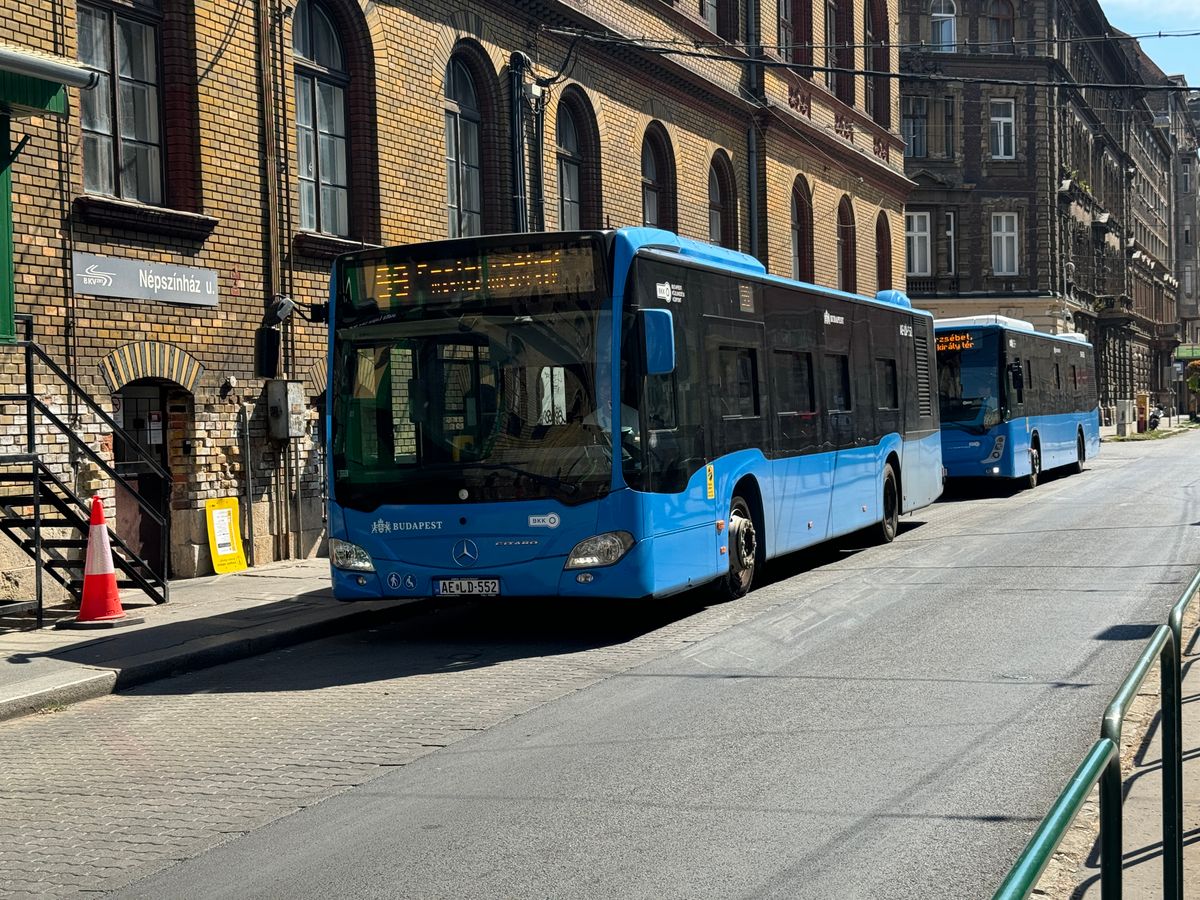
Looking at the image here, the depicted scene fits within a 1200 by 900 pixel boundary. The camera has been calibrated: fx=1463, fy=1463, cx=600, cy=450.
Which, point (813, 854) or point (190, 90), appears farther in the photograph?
point (190, 90)

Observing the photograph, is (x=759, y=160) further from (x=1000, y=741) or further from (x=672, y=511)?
(x=1000, y=741)

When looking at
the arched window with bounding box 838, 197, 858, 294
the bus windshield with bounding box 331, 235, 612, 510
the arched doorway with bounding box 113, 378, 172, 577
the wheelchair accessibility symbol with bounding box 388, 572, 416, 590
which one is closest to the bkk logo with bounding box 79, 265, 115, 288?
the arched doorway with bounding box 113, 378, 172, 577

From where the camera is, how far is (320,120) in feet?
56.0

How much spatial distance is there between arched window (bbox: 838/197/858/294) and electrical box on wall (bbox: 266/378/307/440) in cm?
2065

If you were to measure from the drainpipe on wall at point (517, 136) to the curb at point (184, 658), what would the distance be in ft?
28.4

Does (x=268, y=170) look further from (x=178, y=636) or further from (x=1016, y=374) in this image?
(x=1016, y=374)

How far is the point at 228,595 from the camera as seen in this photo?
13359mm

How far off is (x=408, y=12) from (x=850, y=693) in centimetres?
1244

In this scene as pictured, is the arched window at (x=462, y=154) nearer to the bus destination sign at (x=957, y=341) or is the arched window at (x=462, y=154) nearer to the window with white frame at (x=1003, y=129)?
the bus destination sign at (x=957, y=341)

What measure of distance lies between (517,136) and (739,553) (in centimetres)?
956

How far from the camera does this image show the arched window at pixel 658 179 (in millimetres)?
25047

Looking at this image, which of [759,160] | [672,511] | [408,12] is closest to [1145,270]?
[759,160]

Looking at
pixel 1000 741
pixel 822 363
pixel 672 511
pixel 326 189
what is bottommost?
pixel 1000 741

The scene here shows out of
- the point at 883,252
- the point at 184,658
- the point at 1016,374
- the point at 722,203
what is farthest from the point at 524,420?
the point at 883,252
